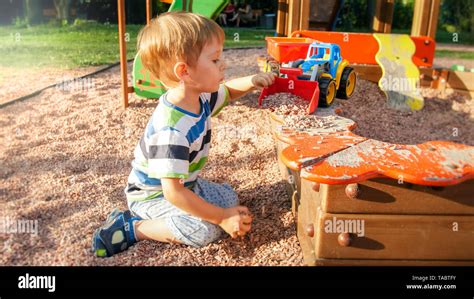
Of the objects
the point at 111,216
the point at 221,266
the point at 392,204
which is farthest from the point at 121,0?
the point at 392,204

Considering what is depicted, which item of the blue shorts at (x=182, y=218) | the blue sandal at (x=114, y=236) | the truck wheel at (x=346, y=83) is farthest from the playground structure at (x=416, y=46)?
the blue sandal at (x=114, y=236)

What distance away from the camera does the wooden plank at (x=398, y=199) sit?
1.67m

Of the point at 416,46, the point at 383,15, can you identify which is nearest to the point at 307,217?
the point at 416,46

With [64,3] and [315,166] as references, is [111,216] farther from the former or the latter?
[64,3]

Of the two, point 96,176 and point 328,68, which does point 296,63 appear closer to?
point 328,68

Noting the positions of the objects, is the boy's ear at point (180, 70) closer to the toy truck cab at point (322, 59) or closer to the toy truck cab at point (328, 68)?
the toy truck cab at point (328, 68)

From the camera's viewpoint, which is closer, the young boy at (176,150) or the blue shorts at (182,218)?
the young boy at (176,150)

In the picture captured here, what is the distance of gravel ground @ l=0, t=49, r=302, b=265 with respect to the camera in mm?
1903

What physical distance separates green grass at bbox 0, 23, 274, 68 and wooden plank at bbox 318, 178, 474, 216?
4.79 meters

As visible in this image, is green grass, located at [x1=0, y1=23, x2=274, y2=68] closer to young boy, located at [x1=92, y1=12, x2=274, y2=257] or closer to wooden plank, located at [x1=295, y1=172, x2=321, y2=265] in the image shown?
young boy, located at [x1=92, y1=12, x2=274, y2=257]

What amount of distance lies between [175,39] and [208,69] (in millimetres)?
166

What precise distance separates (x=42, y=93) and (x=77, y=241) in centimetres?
261

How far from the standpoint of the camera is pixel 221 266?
1.83 metres

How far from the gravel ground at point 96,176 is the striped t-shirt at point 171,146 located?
0.29 metres
